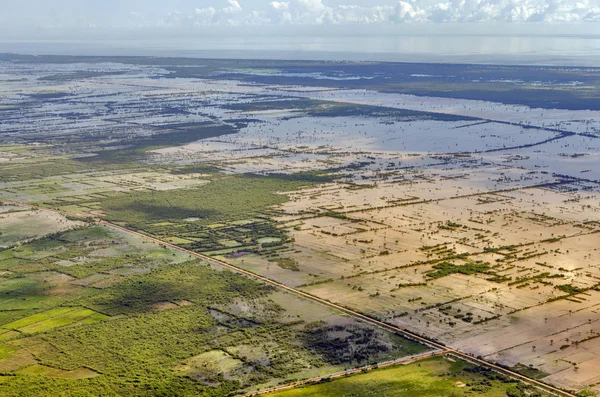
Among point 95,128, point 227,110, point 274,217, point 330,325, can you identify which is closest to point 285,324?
point 330,325

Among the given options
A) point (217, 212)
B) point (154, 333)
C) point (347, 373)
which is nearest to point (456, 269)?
point (347, 373)

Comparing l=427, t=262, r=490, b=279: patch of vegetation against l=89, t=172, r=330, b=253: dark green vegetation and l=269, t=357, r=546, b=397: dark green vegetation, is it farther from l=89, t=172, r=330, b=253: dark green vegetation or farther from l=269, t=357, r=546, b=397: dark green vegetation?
l=269, t=357, r=546, b=397: dark green vegetation

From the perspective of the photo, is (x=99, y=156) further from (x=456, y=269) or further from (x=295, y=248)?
(x=456, y=269)

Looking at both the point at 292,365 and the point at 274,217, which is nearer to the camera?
the point at 292,365

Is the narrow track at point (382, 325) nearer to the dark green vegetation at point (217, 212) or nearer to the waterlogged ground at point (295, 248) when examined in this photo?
the waterlogged ground at point (295, 248)

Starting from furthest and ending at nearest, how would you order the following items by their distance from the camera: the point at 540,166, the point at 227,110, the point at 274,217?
the point at 227,110
the point at 540,166
the point at 274,217

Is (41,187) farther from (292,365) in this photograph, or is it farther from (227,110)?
(227,110)

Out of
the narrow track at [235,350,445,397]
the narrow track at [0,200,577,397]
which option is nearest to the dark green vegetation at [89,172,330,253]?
the narrow track at [0,200,577,397]
